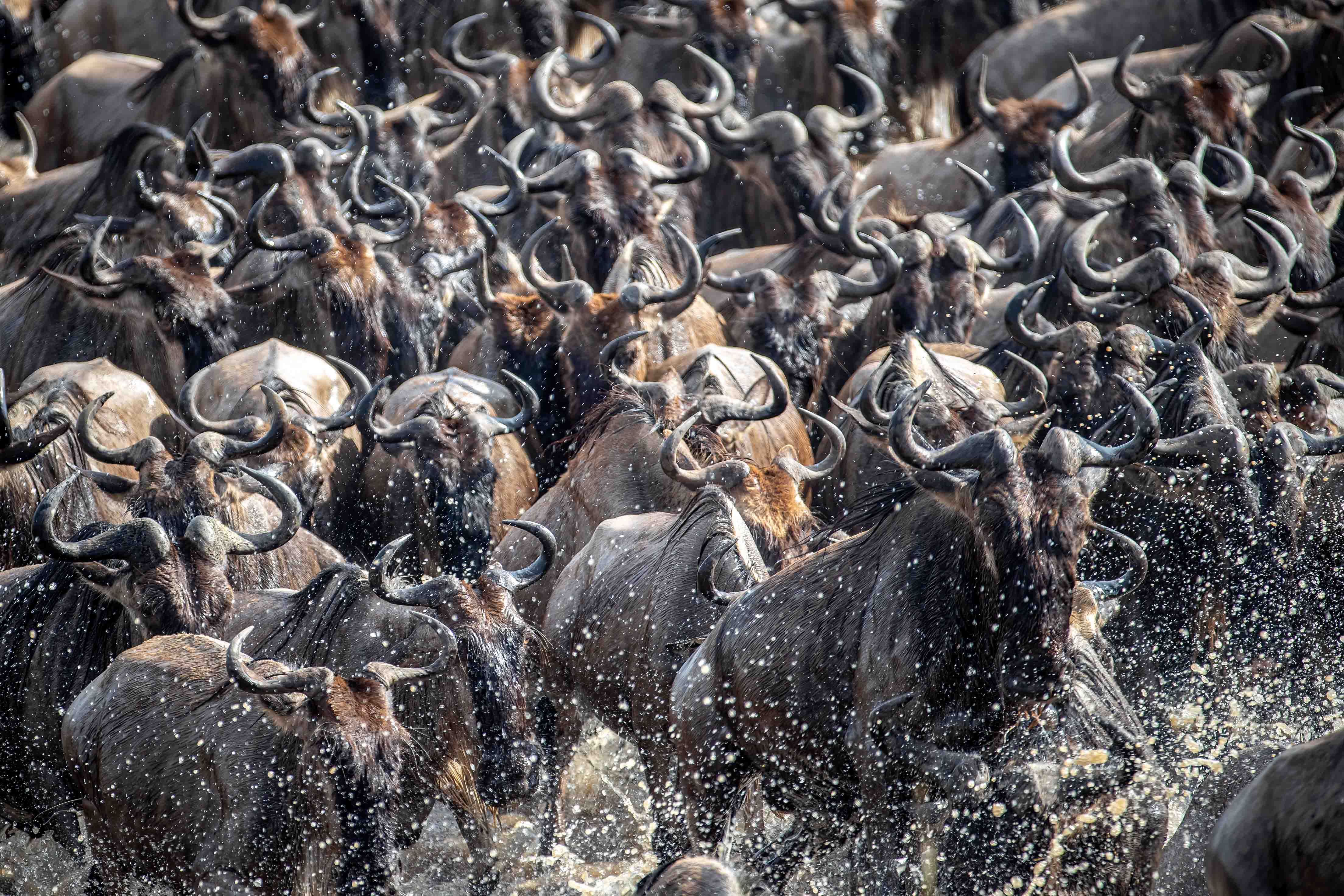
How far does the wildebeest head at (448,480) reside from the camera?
29.0 feet

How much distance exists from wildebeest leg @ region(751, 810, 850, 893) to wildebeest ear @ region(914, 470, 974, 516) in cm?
135

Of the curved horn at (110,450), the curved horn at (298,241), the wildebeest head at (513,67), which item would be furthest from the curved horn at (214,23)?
the curved horn at (110,450)

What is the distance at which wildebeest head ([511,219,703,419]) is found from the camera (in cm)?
1018

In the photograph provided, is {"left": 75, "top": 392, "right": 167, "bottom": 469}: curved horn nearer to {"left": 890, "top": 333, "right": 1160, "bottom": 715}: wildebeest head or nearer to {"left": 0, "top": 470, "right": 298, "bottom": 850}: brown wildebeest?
{"left": 0, "top": 470, "right": 298, "bottom": 850}: brown wildebeest

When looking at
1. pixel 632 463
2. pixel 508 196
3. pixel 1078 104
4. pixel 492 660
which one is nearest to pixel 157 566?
pixel 492 660

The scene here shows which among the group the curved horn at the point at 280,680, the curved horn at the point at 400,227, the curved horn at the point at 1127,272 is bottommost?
the curved horn at the point at 400,227

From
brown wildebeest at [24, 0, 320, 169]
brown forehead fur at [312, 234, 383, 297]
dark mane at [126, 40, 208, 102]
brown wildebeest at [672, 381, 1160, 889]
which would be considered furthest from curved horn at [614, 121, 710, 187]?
brown wildebeest at [672, 381, 1160, 889]

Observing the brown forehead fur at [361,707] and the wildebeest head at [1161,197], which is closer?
the brown forehead fur at [361,707]

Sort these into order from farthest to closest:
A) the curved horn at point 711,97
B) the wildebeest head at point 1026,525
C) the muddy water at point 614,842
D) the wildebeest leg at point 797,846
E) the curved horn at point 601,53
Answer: the curved horn at point 601,53, the curved horn at point 711,97, the muddy water at point 614,842, the wildebeest leg at point 797,846, the wildebeest head at point 1026,525

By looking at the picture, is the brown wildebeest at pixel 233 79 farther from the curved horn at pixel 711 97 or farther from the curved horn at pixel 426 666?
the curved horn at pixel 426 666

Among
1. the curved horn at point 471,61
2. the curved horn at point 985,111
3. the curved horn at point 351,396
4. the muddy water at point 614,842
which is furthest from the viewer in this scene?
the curved horn at point 471,61

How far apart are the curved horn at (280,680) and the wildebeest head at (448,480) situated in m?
2.68

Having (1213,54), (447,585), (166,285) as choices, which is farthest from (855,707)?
(1213,54)

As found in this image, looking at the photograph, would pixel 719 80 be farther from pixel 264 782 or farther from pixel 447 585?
pixel 264 782
